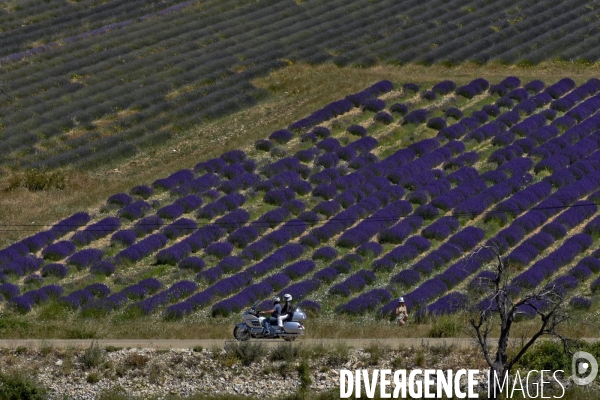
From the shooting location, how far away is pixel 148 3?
61188 millimetres

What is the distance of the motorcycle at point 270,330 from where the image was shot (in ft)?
94.1

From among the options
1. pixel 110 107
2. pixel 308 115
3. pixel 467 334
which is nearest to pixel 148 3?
pixel 110 107

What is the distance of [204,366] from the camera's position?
28.0m

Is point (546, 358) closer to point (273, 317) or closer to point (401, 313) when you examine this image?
point (401, 313)

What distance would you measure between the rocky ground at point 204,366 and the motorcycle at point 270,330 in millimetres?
466

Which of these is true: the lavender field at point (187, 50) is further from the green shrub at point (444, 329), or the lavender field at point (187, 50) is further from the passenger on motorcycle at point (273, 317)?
the green shrub at point (444, 329)

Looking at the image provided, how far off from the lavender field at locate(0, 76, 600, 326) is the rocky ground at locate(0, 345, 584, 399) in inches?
140

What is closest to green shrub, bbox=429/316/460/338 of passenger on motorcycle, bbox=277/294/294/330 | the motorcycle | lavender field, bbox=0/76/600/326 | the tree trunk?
lavender field, bbox=0/76/600/326

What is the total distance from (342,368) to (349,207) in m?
12.9

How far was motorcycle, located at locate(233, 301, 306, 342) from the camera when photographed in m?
28.7

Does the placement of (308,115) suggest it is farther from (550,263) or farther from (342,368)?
(342,368)

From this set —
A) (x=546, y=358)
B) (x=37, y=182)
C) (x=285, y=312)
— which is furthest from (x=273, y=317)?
(x=37, y=182)

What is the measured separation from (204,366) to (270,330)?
6.34 ft

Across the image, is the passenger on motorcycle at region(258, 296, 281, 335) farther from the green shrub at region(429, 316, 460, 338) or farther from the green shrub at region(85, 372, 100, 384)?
the green shrub at region(429, 316, 460, 338)
